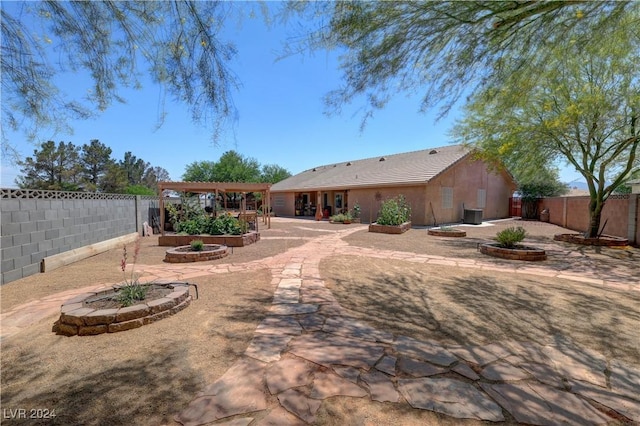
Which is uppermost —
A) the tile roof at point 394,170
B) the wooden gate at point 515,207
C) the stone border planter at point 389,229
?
the tile roof at point 394,170

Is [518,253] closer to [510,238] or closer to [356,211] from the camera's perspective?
[510,238]

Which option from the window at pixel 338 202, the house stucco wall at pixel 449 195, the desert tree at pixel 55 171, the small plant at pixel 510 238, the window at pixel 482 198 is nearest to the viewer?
the small plant at pixel 510 238

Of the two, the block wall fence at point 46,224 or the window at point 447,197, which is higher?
the window at point 447,197

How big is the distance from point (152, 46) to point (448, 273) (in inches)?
240

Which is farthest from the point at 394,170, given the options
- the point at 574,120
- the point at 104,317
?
the point at 104,317


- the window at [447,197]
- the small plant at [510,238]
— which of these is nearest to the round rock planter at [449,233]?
the small plant at [510,238]

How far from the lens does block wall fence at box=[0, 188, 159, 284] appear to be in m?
5.17

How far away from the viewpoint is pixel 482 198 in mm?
18938

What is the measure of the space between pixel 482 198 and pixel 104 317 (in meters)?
20.7

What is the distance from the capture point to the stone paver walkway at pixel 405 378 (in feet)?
6.41

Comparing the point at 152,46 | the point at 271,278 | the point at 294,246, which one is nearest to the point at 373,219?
the point at 294,246

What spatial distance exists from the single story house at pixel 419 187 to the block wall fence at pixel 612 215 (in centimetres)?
370

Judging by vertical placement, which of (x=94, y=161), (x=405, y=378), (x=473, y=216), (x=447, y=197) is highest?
(x=94, y=161)

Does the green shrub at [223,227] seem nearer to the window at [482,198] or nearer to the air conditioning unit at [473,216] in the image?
the air conditioning unit at [473,216]
